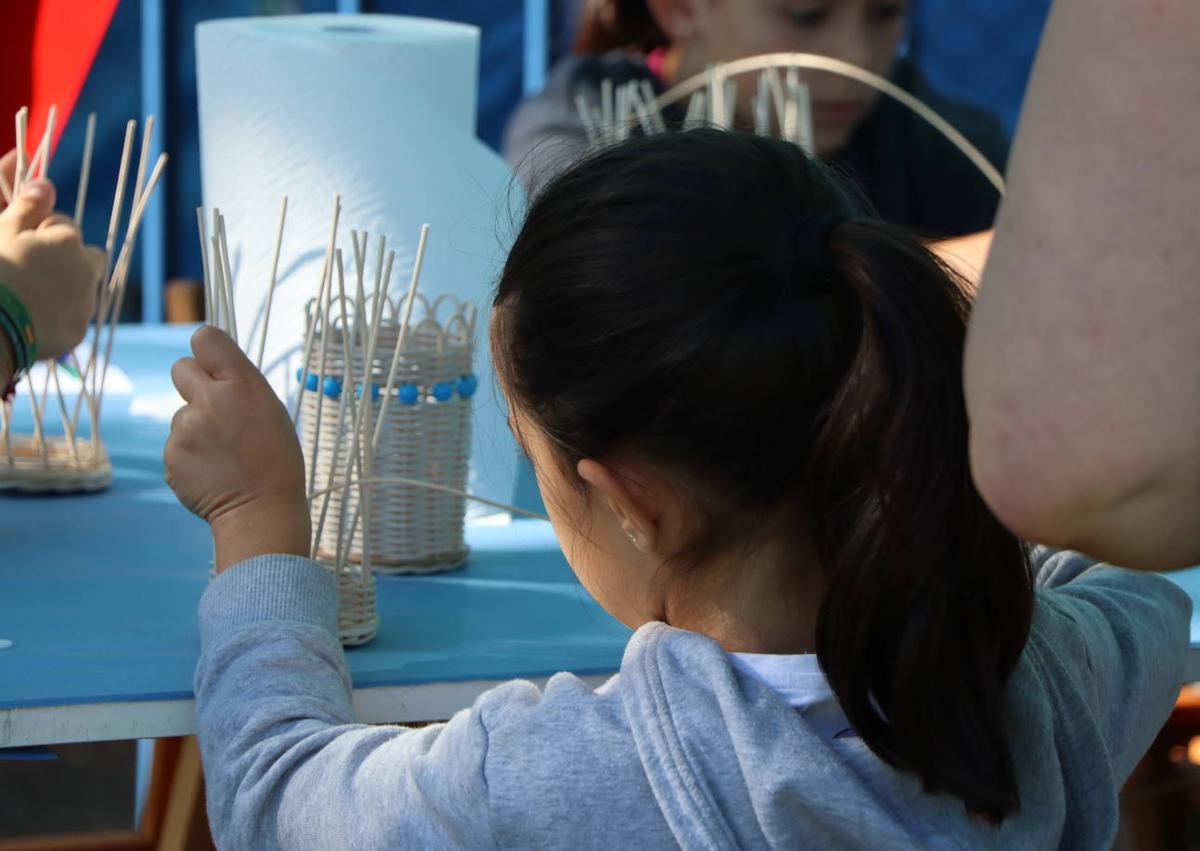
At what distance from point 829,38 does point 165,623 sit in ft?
4.49

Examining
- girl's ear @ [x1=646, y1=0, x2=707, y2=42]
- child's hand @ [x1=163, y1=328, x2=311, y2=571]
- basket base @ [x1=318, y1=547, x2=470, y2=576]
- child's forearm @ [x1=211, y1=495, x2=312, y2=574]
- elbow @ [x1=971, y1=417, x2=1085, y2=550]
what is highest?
elbow @ [x1=971, y1=417, x2=1085, y2=550]

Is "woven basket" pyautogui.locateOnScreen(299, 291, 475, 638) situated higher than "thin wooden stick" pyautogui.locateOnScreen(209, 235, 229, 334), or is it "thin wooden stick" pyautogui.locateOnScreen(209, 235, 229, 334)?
"thin wooden stick" pyautogui.locateOnScreen(209, 235, 229, 334)

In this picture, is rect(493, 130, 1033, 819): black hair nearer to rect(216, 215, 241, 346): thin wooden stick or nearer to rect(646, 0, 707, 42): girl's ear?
rect(216, 215, 241, 346): thin wooden stick

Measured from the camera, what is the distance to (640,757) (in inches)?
25.6

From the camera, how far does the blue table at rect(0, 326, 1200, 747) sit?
832 mm

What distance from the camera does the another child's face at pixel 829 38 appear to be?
6.57ft

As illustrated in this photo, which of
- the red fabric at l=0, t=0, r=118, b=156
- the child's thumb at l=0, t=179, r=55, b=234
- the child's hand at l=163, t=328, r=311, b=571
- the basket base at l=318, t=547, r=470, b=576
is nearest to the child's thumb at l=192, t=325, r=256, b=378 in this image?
the child's hand at l=163, t=328, r=311, b=571

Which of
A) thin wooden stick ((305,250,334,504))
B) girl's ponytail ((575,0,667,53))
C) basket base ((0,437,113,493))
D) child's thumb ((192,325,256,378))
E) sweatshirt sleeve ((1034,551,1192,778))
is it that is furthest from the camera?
girl's ponytail ((575,0,667,53))

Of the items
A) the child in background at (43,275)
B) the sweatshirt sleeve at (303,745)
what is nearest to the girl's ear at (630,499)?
the sweatshirt sleeve at (303,745)

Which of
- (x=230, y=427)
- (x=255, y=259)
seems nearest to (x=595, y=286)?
(x=230, y=427)

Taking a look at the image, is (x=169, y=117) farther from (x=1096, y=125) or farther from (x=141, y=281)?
(x=1096, y=125)

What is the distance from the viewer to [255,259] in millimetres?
1306

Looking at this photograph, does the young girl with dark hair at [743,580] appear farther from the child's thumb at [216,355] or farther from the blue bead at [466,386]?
the blue bead at [466,386]

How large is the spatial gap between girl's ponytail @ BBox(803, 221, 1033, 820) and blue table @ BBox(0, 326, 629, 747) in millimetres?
298
